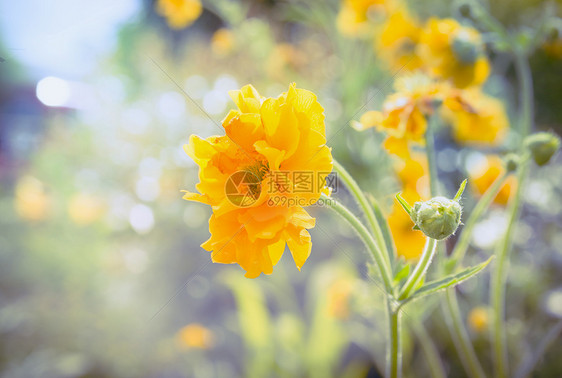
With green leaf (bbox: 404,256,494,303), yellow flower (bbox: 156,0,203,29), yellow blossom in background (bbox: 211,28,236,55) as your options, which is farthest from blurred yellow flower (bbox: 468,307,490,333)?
yellow flower (bbox: 156,0,203,29)

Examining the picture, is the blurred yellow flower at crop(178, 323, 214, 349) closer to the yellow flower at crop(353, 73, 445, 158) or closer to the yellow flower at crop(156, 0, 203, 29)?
the yellow flower at crop(353, 73, 445, 158)

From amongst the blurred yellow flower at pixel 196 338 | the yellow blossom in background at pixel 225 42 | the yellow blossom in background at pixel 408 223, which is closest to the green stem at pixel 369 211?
the yellow blossom in background at pixel 408 223

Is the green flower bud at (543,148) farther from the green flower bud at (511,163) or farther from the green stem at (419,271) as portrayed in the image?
the green stem at (419,271)

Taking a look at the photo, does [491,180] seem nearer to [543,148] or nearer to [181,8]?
[543,148]

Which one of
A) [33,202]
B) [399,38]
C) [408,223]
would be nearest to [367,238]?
[408,223]

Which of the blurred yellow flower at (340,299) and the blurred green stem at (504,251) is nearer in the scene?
the blurred green stem at (504,251)
